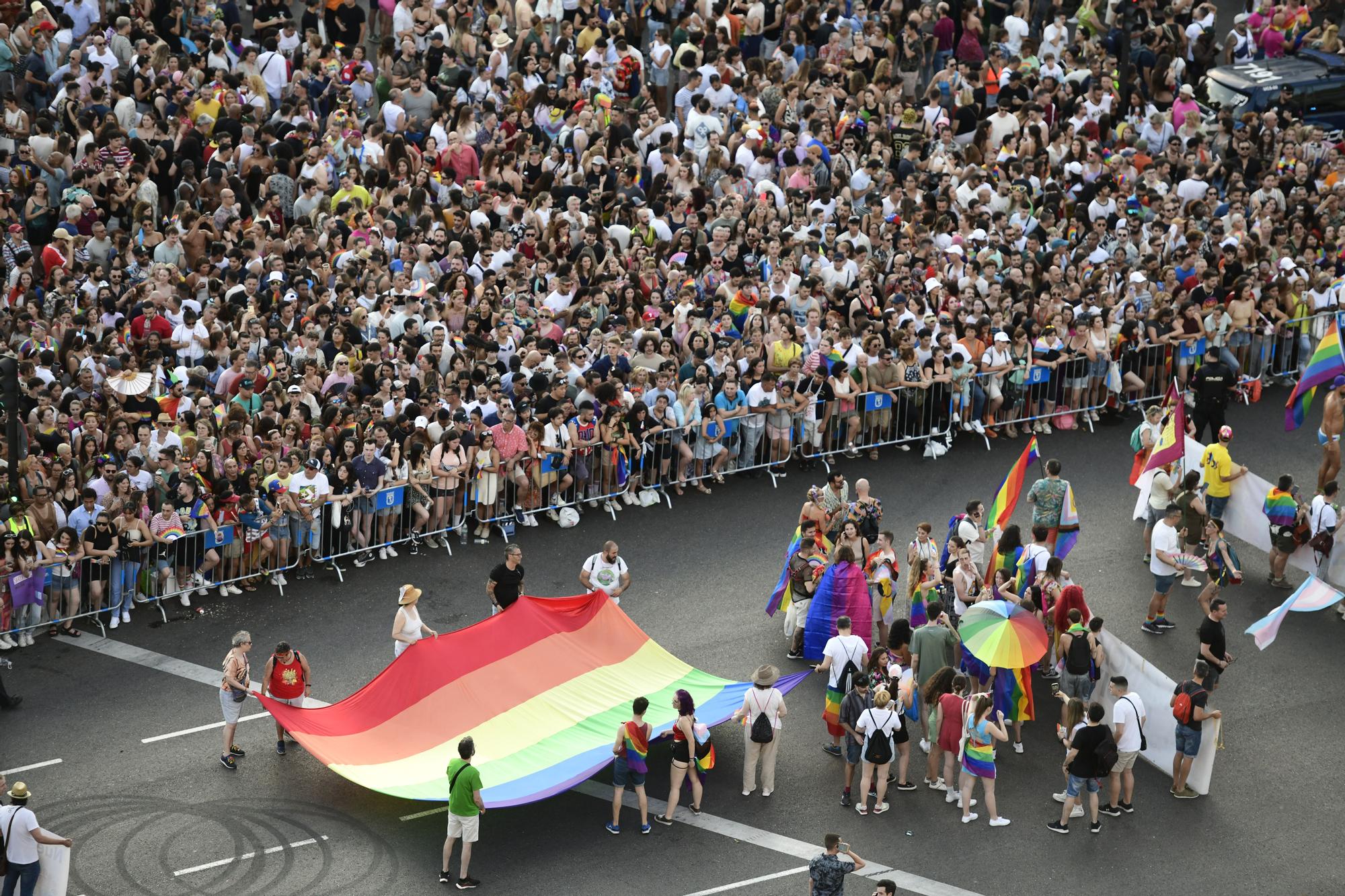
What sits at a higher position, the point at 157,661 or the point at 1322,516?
the point at 1322,516

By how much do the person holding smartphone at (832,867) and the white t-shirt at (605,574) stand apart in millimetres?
5100

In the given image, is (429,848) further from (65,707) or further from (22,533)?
(22,533)

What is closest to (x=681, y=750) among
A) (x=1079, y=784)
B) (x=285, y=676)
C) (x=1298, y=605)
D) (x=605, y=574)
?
(x=605, y=574)

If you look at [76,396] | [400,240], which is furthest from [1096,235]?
[76,396]

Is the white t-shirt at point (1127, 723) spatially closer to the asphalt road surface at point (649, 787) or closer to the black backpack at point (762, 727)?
the asphalt road surface at point (649, 787)

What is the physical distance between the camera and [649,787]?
1825 cm

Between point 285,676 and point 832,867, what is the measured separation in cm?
574

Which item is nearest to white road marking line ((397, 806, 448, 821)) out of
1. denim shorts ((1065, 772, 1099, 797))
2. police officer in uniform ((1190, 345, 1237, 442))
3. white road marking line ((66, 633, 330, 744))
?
white road marking line ((66, 633, 330, 744))

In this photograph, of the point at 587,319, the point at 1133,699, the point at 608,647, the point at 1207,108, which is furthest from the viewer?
the point at 1207,108

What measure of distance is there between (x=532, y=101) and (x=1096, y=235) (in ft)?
28.6

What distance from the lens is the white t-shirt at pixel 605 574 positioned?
2023 cm

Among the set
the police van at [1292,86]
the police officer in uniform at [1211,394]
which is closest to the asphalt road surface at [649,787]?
the police officer in uniform at [1211,394]

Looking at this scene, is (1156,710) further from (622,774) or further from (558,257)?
(558,257)

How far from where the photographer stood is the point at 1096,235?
90.0 feet
